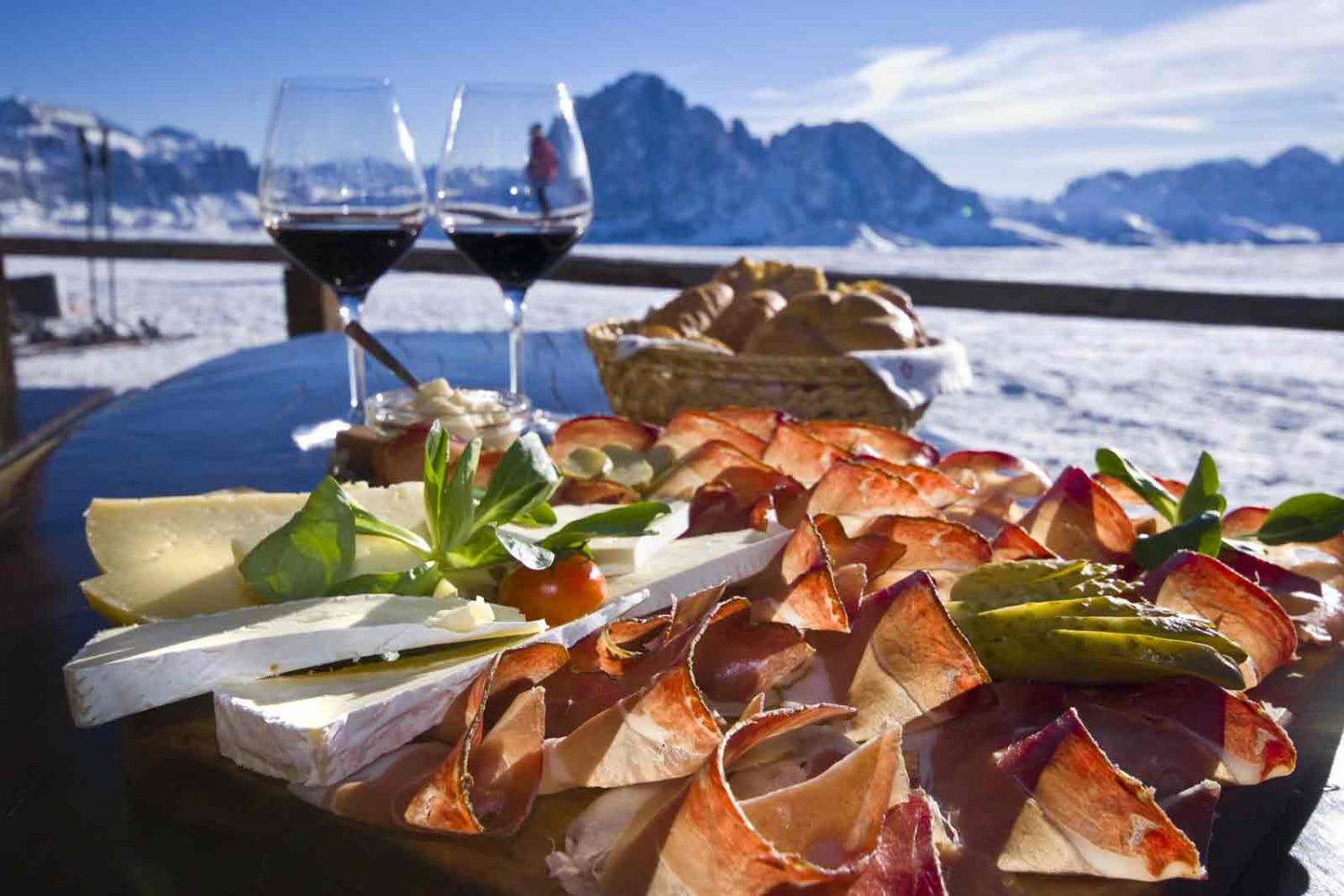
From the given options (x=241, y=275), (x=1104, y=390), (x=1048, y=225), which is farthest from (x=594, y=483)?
(x=1048, y=225)

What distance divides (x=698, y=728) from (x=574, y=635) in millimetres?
143

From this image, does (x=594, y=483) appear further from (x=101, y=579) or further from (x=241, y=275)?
(x=241, y=275)

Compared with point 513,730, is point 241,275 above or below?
below

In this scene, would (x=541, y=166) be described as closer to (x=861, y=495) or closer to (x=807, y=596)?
(x=861, y=495)

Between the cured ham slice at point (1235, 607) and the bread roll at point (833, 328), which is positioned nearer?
the cured ham slice at point (1235, 607)

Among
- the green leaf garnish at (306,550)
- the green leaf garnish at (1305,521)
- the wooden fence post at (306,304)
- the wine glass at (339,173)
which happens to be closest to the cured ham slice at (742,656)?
the green leaf garnish at (306,550)

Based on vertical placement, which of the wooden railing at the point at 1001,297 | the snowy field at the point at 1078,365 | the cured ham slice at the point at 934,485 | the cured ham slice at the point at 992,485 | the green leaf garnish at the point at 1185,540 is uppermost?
the green leaf garnish at the point at 1185,540

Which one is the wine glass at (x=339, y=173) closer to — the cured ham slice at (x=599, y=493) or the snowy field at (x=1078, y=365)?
the cured ham slice at (x=599, y=493)

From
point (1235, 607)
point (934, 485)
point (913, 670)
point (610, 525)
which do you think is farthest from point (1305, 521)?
point (610, 525)

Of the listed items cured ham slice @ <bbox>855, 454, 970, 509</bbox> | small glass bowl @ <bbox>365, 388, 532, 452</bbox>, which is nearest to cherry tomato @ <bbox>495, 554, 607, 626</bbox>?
cured ham slice @ <bbox>855, 454, 970, 509</bbox>

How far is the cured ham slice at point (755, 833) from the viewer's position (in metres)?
0.41

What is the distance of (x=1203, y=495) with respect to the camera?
2.78ft

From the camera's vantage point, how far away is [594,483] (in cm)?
97

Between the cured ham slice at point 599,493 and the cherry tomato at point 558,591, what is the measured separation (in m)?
0.29
